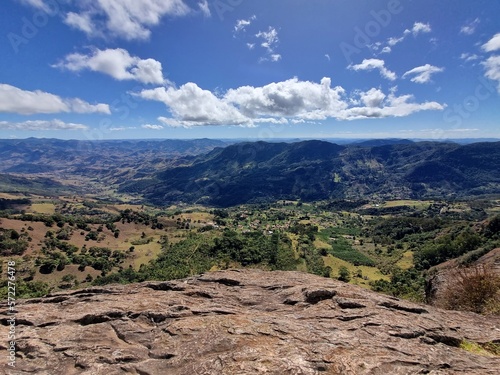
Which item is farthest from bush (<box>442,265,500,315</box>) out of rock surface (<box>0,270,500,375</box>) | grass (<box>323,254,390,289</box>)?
grass (<box>323,254,390,289</box>)

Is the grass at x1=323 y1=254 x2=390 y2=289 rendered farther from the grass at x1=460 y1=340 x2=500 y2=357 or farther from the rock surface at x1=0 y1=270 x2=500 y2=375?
the grass at x1=460 y1=340 x2=500 y2=357

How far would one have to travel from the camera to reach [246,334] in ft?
60.0

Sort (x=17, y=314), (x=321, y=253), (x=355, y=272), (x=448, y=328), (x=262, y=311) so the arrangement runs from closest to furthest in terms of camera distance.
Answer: (x=448, y=328) < (x=17, y=314) < (x=262, y=311) < (x=355, y=272) < (x=321, y=253)

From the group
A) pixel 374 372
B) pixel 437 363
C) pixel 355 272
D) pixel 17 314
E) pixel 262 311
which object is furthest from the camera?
pixel 355 272

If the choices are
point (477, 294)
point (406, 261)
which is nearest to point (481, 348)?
point (477, 294)

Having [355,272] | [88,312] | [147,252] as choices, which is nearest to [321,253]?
[355,272]

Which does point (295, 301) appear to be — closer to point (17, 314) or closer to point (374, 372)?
point (374, 372)

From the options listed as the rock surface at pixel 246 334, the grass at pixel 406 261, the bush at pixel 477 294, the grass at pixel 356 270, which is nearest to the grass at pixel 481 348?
the rock surface at pixel 246 334

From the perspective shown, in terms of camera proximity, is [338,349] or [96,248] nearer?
[338,349]

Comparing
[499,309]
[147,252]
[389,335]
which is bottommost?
[147,252]

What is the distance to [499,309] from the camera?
2523 cm

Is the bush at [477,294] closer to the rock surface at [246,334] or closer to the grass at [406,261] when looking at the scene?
the rock surface at [246,334]

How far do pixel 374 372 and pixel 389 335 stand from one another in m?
5.13

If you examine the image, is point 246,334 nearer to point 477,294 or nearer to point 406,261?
point 477,294
